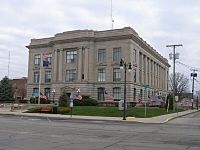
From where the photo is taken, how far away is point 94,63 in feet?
246

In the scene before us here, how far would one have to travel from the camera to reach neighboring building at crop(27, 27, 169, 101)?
235 ft

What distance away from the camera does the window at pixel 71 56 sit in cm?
7656

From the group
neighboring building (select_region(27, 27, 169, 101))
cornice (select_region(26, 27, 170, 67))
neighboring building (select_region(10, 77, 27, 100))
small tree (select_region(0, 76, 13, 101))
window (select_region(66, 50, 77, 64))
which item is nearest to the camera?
cornice (select_region(26, 27, 170, 67))

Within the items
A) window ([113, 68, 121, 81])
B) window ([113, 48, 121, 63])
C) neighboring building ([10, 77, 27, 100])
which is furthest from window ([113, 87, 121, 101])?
neighboring building ([10, 77, 27, 100])

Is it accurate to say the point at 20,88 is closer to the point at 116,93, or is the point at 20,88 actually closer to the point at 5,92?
the point at 5,92

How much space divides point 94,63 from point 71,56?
Result: 606 centimetres

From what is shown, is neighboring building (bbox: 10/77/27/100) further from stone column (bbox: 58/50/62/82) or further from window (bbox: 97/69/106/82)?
window (bbox: 97/69/106/82)

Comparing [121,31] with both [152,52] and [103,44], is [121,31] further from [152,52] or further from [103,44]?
[152,52]

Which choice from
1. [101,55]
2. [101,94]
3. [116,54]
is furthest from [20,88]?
[116,54]

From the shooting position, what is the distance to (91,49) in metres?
74.6

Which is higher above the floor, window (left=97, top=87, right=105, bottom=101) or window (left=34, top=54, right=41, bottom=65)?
window (left=34, top=54, right=41, bottom=65)

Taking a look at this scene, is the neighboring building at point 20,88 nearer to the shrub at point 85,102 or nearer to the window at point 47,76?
the window at point 47,76

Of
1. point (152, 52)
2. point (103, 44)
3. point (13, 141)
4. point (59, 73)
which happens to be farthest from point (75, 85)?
point (13, 141)

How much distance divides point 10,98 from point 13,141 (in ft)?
234
